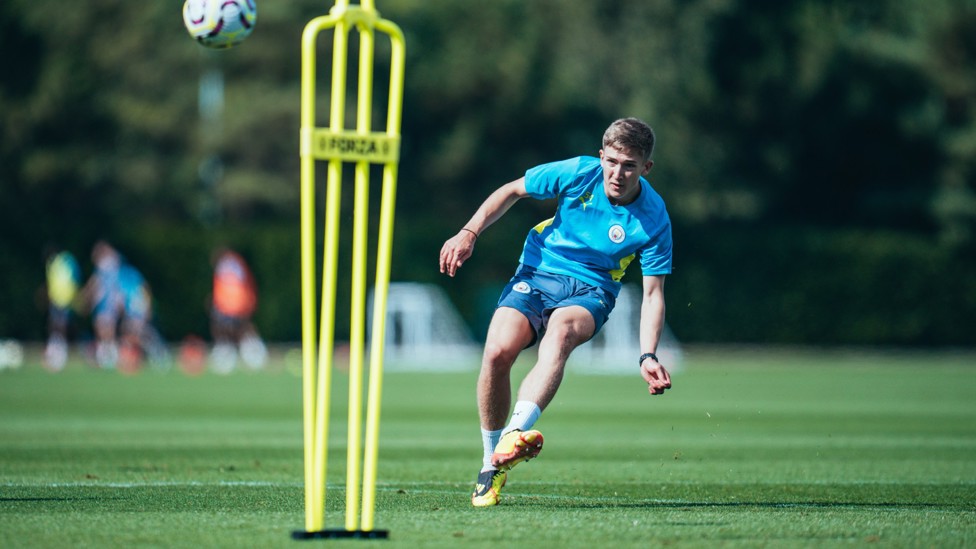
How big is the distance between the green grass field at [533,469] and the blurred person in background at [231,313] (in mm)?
7374

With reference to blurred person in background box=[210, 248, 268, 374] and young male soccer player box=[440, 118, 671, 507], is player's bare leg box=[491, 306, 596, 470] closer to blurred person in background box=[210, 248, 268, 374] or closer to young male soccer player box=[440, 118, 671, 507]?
young male soccer player box=[440, 118, 671, 507]

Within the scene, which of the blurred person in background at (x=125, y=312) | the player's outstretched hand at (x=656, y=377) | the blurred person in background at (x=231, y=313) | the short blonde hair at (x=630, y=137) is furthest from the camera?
the blurred person in background at (x=231, y=313)

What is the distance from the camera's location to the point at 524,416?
8.23 m

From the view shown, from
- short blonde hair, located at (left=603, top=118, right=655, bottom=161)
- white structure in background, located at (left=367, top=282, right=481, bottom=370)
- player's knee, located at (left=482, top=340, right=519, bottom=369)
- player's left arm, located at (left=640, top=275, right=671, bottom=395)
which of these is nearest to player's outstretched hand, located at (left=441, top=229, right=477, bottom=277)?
player's knee, located at (left=482, top=340, right=519, bottom=369)

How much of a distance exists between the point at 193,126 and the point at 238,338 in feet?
87.0

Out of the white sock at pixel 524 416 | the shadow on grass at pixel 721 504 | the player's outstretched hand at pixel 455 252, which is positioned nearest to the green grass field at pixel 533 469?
the shadow on grass at pixel 721 504

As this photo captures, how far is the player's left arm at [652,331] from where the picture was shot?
796 cm

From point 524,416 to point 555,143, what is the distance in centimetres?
4433

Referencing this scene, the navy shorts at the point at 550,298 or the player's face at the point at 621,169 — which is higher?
the player's face at the point at 621,169

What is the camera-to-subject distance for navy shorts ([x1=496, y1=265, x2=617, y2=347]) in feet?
28.5

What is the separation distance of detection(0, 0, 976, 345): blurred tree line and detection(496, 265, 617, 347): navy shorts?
28.4 metres

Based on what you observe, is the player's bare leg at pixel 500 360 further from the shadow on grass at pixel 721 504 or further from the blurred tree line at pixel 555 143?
the blurred tree line at pixel 555 143

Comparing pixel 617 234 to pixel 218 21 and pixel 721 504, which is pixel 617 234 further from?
pixel 218 21

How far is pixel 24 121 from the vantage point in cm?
5094
